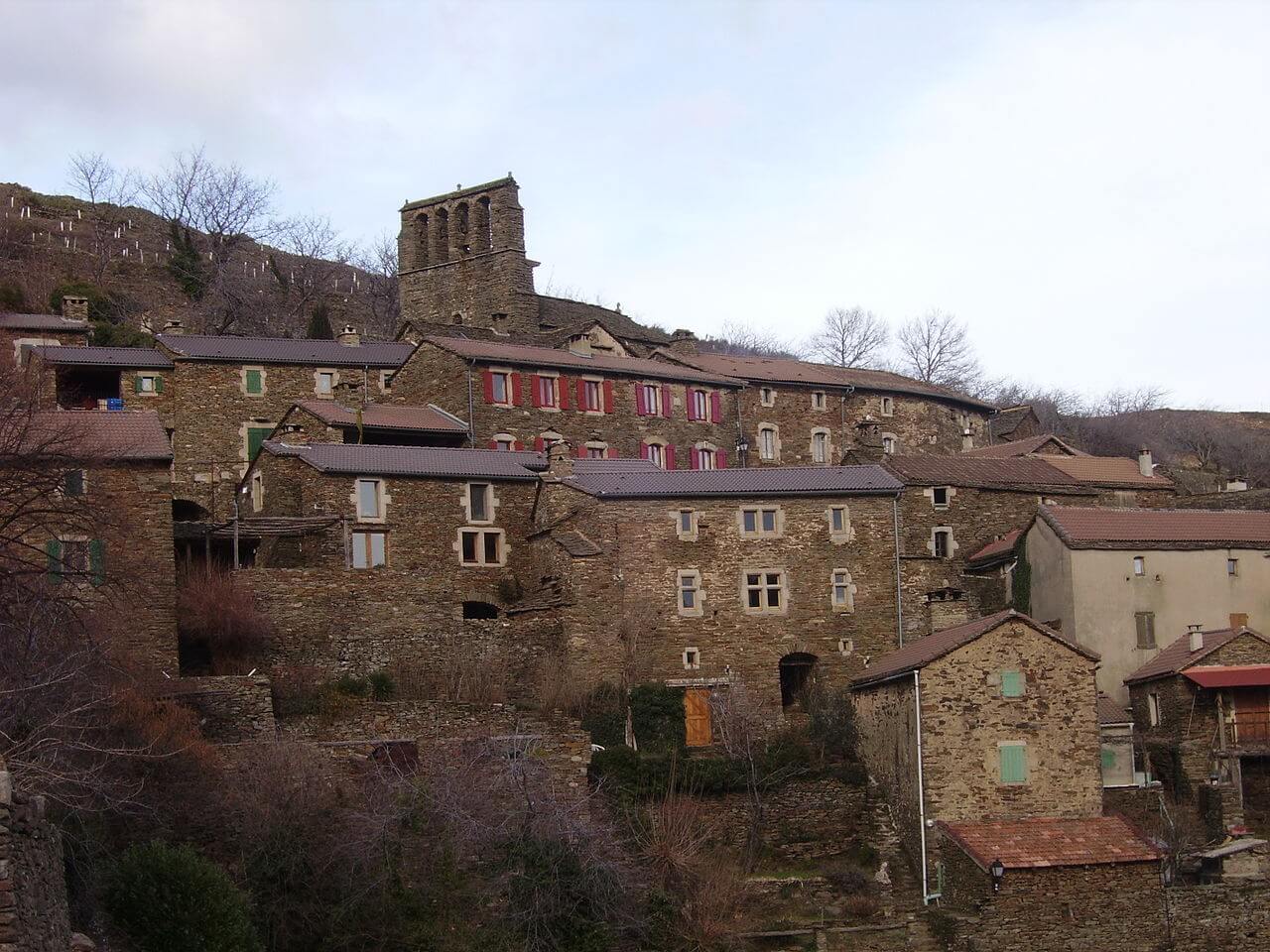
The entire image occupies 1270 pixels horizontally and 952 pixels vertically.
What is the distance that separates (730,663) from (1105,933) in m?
11.6

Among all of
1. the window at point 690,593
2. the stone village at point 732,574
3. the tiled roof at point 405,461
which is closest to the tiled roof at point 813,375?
the stone village at point 732,574

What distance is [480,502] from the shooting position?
141 feet

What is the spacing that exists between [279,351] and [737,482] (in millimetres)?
17491

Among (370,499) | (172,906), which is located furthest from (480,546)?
(172,906)

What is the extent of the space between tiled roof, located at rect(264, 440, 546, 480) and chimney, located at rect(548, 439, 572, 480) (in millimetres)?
550

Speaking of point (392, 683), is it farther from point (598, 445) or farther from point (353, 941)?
point (598, 445)

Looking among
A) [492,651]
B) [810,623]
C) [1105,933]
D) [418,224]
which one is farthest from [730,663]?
[418,224]

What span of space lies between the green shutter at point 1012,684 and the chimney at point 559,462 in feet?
44.7

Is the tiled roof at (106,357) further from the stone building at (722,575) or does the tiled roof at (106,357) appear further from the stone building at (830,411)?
the stone building at (830,411)

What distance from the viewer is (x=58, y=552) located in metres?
33.1

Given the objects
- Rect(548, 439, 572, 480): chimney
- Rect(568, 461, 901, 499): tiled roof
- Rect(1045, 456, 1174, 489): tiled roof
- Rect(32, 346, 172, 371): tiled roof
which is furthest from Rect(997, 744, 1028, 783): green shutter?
Rect(32, 346, 172, 371): tiled roof

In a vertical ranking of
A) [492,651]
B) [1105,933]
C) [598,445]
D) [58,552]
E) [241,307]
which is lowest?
[1105,933]

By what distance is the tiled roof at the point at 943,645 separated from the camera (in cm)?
3406

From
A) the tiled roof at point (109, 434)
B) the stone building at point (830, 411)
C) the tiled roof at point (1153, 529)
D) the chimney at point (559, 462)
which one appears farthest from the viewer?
the stone building at point (830, 411)
